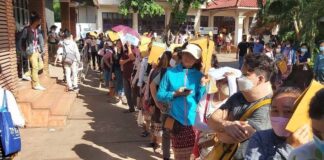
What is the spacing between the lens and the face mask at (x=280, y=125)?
6.11 ft

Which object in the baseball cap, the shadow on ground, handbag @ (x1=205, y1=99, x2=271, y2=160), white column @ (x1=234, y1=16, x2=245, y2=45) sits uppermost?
white column @ (x1=234, y1=16, x2=245, y2=45)

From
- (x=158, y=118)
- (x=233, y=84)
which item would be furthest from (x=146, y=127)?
(x=233, y=84)

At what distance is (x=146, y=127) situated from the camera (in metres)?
6.89

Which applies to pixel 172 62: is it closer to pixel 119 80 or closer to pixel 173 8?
pixel 119 80

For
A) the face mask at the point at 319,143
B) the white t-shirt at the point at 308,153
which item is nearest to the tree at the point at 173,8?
the white t-shirt at the point at 308,153

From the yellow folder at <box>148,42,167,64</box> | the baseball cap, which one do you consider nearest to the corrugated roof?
the yellow folder at <box>148,42,167,64</box>

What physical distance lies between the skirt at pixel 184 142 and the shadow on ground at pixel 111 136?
5.14 ft

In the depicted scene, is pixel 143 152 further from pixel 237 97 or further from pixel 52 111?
pixel 237 97

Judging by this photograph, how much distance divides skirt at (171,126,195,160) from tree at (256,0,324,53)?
10.6 m

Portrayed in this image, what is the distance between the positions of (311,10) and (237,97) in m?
12.1

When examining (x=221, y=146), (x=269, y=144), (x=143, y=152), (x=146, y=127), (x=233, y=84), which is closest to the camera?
(x=269, y=144)

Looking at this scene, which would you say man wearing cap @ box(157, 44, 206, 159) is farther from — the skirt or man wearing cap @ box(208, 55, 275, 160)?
man wearing cap @ box(208, 55, 275, 160)

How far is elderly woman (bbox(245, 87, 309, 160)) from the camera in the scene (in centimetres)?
187

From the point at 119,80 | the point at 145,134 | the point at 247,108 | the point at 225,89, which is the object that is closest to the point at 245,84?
the point at 247,108
